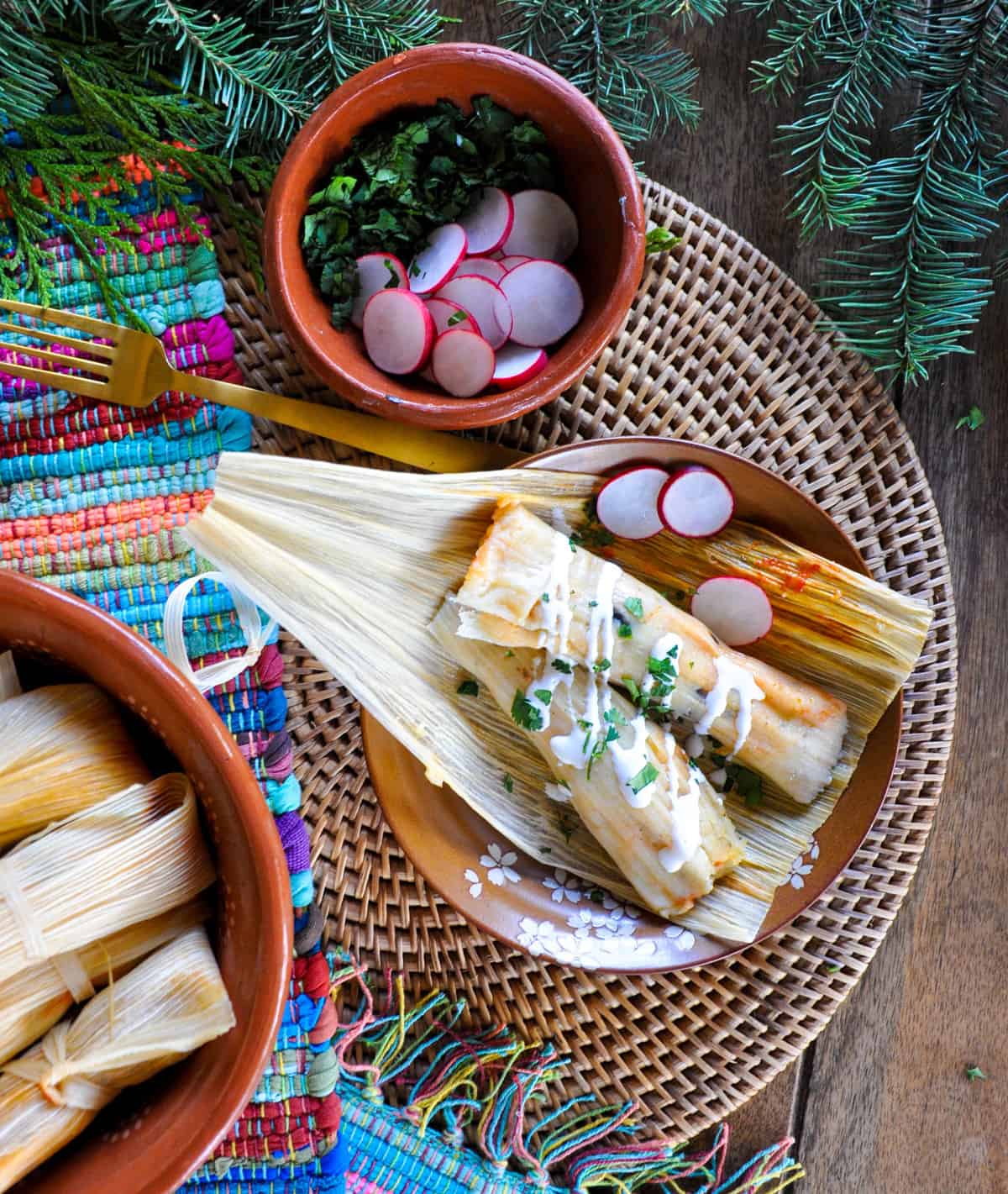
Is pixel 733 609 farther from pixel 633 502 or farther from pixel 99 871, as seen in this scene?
pixel 99 871

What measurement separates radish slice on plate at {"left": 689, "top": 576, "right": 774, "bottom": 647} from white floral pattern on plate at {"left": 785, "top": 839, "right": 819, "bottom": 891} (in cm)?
30

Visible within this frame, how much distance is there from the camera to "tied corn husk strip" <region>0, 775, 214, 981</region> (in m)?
1.14

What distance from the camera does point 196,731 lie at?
3.70ft

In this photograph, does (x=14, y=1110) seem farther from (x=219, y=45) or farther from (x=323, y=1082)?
(x=219, y=45)

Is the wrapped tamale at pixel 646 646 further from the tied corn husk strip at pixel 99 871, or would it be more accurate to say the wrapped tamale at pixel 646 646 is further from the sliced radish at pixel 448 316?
the tied corn husk strip at pixel 99 871

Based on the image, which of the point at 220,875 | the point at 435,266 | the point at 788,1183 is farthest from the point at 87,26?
the point at 788,1183

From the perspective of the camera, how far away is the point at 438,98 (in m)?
1.46

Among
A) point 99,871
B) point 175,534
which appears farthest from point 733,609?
point 99,871

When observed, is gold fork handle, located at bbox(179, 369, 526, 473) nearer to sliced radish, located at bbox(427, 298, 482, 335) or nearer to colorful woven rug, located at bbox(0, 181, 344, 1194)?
colorful woven rug, located at bbox(0, 181, 344, 1194)

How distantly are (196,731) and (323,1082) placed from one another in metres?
0.63

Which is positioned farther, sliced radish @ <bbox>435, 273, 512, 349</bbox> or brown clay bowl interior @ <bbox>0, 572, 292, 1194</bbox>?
sliced radish @ <bbox>435, 273, 512, 349</bbox>

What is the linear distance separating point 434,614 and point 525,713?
0.62ft

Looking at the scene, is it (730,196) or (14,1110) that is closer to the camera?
(14,1110)

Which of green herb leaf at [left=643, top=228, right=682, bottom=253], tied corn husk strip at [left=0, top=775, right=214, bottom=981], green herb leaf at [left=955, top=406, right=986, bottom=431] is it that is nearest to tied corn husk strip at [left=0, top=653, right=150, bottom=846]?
tied corn husk strip at [left=0, top=775, right=214, bottom=981]
